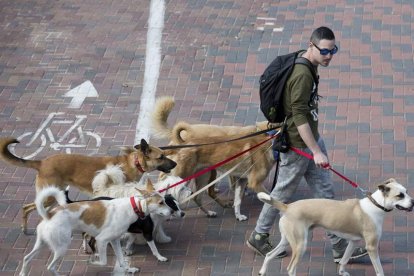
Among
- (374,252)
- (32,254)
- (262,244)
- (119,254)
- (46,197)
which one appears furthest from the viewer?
(262,244)

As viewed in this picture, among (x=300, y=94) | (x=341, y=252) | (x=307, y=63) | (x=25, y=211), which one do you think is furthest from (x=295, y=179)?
(x=25, y=211)

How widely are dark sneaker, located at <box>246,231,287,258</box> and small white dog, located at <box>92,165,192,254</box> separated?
32.9 inches

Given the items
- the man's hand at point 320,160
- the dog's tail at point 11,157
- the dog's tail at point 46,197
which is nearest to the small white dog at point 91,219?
the dog's tail at point 46,197

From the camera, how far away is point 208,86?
12578mm

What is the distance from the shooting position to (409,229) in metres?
9.52

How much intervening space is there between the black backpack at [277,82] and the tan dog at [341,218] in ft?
2.63

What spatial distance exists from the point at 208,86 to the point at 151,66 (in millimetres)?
1006

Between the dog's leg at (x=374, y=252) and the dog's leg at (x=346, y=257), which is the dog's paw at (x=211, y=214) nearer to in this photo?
the dog's leg at (x=346, y=257)

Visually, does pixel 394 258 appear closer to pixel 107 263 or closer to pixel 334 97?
pixel 107 263

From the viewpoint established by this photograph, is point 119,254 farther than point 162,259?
No

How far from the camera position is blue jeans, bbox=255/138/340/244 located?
8867 millimetres

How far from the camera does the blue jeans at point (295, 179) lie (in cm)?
887

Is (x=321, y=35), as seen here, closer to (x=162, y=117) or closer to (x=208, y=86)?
(x=162, y=117)

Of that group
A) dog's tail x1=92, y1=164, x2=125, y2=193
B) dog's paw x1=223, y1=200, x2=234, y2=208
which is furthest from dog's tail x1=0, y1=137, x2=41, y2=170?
dog's paw x1=223, y1=200, x2=234, y2=208
